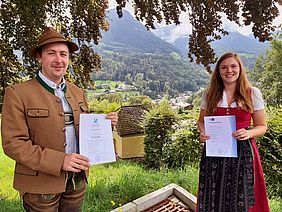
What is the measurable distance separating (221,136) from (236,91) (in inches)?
16.4

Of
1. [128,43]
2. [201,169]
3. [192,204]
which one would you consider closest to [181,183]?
[192,204]

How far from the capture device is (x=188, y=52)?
3582 millimetres

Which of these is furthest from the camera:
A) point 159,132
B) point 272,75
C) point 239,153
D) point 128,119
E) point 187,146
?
point 272,75

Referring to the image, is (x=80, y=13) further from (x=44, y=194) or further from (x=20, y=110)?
(x=44, y=194)

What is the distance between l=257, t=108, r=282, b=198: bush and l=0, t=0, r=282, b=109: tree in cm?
190

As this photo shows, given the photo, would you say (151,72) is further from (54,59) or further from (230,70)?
(54,59)

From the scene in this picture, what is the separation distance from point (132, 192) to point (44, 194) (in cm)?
207

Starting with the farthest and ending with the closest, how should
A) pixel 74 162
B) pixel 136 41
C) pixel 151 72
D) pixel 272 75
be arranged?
pixel 136 41 → pixel 151 72 → pixel 272 75 → pixel 74 162

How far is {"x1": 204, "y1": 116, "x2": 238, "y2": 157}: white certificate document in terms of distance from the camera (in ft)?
7.50

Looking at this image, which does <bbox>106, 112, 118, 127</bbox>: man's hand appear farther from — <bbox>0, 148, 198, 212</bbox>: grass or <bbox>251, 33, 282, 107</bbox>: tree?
<bbox>251, 33, 282, 107</bbox>: tree

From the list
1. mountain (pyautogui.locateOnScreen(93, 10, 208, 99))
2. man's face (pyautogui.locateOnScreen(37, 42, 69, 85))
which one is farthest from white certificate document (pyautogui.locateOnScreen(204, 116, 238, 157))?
mountain (pyautogui.locateOnScreen(93, 10, 208, 99))

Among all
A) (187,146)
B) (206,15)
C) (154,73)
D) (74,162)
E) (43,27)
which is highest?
(154,73)

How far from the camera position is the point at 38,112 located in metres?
1.70

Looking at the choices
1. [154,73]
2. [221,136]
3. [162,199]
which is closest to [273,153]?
[162,199]
